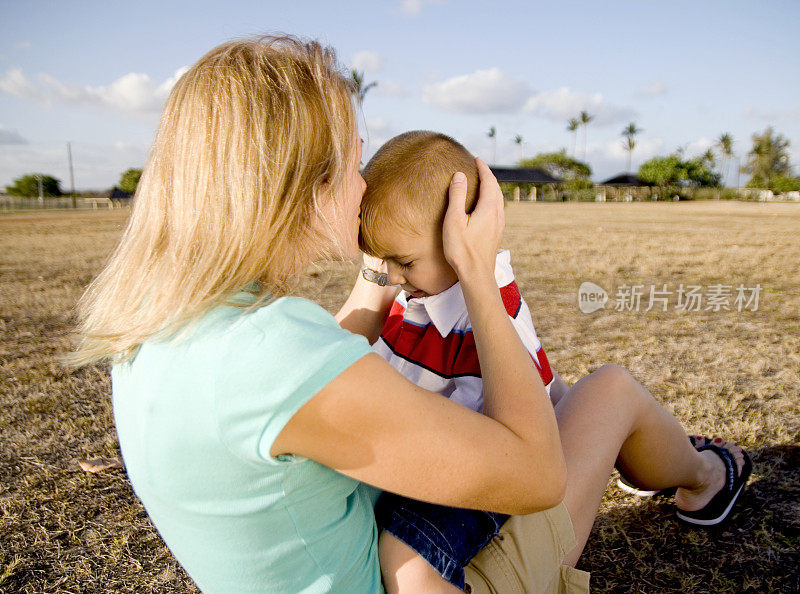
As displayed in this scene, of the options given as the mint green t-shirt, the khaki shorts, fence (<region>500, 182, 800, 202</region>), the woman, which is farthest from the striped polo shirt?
fence (<region>500, 182, 800, 202</region>)

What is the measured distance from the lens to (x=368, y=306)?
2.26 meters

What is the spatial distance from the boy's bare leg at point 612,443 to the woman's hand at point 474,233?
51 cm

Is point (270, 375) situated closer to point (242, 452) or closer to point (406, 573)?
point (242, 452)

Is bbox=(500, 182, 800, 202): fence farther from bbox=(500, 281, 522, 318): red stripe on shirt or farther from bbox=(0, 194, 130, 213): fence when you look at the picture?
bbox=(500, 281, 522, 318): red stripe on shirt

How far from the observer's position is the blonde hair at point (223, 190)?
1065 mm

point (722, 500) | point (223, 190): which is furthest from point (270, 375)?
point (722, 500)

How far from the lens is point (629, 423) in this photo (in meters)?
1.74

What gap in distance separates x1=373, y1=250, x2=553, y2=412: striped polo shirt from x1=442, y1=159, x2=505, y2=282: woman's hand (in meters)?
0.37

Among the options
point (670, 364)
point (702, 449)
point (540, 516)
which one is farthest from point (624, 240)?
point (540, 516)

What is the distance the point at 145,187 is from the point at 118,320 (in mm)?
256

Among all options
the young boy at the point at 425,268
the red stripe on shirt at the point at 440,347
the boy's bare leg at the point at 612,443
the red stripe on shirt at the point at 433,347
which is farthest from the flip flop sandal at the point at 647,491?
the red stripe on shirt at the point at 433,347

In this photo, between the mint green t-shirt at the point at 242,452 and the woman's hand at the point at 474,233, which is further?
the woman's hand at the point at 474,233

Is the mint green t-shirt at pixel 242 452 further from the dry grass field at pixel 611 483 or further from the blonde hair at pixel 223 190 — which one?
the dry grass field at pixel 611 483

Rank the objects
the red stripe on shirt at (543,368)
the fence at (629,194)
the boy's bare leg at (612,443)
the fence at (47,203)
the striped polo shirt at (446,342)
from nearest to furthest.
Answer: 1. the boy's bare leg at (612,443)
2. the striped polo shirt at (446,342)
3. the red stripe on shirt at (543,368)
4. the fence at (47,203)
5. the fence at (629,194)
